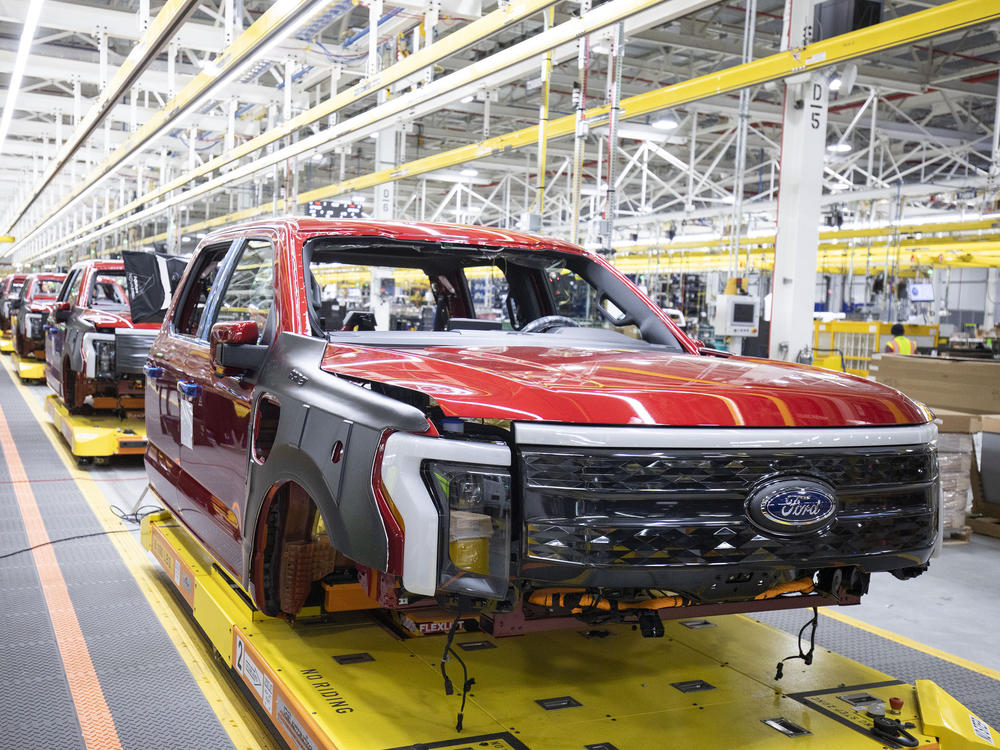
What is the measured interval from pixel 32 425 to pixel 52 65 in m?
6.92

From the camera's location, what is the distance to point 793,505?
215 cm

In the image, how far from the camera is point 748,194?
28.8 metres

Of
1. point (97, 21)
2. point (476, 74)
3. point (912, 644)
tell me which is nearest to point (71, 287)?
point (97, 21)

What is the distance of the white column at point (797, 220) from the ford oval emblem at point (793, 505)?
267 inches

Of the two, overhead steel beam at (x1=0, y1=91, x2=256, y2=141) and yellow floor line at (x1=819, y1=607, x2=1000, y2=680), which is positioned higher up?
overhead steel beam at (x1=0, y1=91, x2=256, y2=141)

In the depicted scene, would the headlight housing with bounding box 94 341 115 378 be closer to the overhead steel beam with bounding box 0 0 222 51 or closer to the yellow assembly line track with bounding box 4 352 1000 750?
the yellow assembly line track with bounding box 4 352 1000 750

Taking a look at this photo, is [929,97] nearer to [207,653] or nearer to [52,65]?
[52,65]

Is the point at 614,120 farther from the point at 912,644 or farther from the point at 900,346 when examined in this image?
the point at 900,346

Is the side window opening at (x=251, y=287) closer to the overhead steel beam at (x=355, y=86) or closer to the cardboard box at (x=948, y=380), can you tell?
the overhead steel beam at (x=355, y=86)

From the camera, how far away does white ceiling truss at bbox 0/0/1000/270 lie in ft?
27.9

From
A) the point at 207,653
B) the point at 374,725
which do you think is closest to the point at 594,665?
the point at 374,725

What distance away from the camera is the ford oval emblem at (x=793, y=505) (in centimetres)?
212

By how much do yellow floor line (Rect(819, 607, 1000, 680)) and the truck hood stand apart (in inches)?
80.2

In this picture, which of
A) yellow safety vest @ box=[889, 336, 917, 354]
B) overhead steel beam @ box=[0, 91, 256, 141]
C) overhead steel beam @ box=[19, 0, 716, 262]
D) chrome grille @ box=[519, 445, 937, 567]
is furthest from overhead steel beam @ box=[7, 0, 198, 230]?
yellow safety vest @ box=[889, 336, 917, 354]
